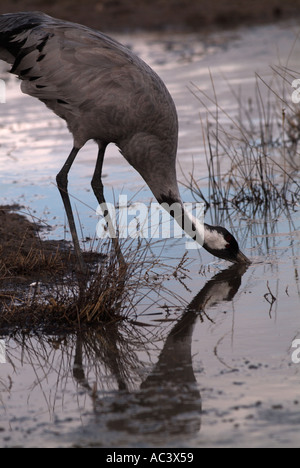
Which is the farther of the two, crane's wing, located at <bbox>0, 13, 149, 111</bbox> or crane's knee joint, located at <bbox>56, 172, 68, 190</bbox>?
crane's knee joint, located at <bbox>56, 172, 68, 190</bbox>

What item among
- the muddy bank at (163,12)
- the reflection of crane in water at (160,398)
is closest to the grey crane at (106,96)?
the reflection of crane in water at (160,398)

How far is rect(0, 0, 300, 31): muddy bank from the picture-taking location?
772 inches

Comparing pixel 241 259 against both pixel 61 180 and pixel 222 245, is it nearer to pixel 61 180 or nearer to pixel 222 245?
pixel 222 245

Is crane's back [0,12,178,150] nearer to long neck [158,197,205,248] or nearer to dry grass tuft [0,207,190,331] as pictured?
long neck [158,197,205,248]

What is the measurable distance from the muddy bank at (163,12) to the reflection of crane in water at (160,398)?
15.4 metres

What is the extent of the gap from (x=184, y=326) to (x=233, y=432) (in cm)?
142

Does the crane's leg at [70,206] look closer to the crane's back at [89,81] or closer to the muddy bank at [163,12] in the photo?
the crane's back at [89,81]

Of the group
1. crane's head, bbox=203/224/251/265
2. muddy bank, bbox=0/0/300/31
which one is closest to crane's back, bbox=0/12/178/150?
crane's head, bbox=203/224/251/265

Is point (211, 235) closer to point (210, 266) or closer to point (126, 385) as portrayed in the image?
point (210, 266)

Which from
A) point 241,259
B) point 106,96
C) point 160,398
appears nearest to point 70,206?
point 106,96

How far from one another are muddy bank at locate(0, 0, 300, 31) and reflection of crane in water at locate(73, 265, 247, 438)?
15431 millimetres

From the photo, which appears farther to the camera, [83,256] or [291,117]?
[291,117]

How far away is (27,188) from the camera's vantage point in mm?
8523
